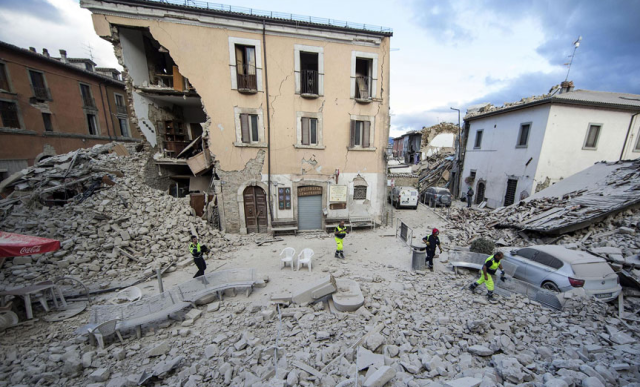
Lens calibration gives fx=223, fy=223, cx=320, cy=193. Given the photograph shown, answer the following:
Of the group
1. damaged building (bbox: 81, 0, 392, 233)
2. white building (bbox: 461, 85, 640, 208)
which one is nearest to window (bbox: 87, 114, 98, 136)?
damaged building (bbox: 81, 0, 392, 233)

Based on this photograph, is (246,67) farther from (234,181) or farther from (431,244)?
(431,244)

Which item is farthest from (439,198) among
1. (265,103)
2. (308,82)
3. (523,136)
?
(265,103)

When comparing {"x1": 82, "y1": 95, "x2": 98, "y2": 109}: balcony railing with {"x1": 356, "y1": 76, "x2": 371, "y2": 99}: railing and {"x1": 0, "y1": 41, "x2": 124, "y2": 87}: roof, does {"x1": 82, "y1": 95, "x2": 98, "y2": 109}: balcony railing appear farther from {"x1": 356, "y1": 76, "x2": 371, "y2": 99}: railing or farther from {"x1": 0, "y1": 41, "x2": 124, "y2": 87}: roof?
{"x1": 356, "y1": 76, "x2": 371, "y2": 99}: railing

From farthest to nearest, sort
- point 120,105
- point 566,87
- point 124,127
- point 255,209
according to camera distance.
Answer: point 124,127
point 120,105
point 566,87
point 255,209

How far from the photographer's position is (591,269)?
5891 mm

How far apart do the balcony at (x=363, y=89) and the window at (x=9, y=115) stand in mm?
27774

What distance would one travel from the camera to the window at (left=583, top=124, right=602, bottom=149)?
14938 millimetres

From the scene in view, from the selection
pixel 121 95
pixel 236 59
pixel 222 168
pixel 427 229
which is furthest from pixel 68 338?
pixel 121 95

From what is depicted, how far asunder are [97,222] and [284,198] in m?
8.06

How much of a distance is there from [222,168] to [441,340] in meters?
11.8

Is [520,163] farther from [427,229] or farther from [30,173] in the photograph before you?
[30,173]

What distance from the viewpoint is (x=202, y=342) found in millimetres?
5148

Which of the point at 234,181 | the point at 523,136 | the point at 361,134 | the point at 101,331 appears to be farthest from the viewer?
the point at 523,136

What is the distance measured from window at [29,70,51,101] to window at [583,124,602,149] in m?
43.1
